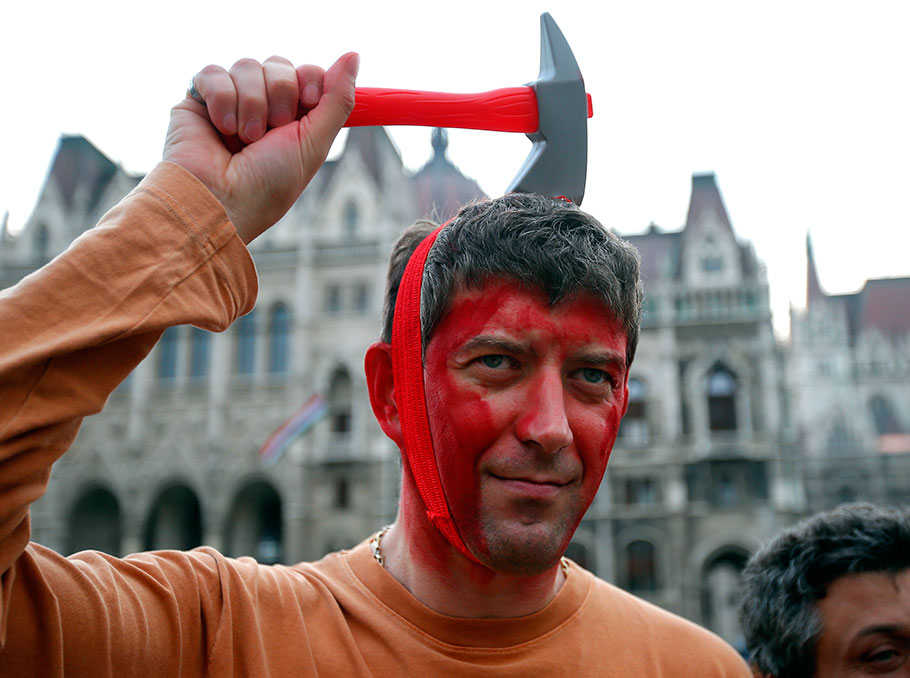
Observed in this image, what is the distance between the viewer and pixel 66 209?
27047 mm

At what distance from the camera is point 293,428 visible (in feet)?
71.3

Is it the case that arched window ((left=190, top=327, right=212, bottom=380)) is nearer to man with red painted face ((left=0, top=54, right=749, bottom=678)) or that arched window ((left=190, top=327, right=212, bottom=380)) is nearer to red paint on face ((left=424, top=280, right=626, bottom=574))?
man with red painted face ((left=0, top=54, right=749, bottom=678))

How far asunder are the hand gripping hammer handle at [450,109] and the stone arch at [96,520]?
24.7 meters

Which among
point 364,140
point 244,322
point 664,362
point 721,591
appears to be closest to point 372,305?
point 244,322

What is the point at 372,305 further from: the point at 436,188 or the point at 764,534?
the point at 764,534

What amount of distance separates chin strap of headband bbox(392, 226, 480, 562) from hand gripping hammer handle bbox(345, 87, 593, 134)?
0.25 m

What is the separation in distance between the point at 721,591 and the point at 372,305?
15646 mm

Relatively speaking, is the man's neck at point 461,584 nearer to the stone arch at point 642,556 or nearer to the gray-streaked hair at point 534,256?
the gray-streaked hair at point 534,256

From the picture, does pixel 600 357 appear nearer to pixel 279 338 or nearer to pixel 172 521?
pixel 279 338

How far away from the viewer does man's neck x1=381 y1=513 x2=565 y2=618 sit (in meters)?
1.60

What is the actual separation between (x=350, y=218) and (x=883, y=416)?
34.4 m

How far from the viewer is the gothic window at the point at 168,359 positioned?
81.1ft

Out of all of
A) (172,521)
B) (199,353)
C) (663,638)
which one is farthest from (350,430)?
(663,638)

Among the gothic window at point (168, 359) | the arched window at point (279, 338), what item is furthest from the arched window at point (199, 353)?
the arched window at point (279, 338)
